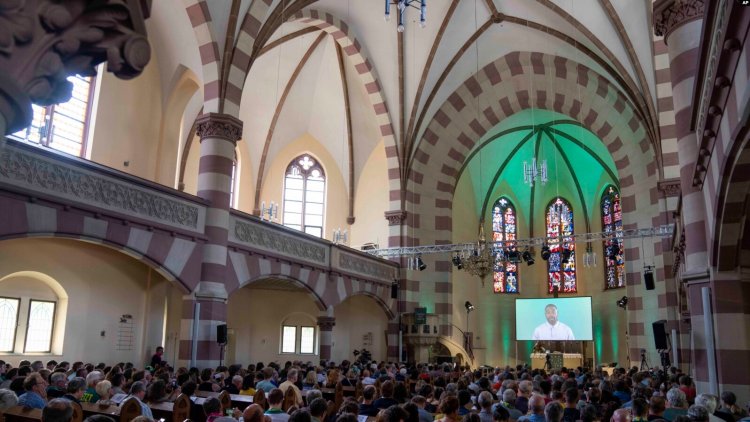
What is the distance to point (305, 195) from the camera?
81.7 feet

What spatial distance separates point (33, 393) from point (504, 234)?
91.9 feet

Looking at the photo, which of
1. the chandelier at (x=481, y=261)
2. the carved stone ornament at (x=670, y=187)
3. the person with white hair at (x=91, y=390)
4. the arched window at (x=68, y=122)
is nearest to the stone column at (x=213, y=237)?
the arched window at (x=68, y=122)

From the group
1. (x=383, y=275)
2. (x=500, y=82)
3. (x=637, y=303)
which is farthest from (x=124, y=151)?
(x=637, y=303)

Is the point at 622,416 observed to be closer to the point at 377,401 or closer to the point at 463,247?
the point at 377,401

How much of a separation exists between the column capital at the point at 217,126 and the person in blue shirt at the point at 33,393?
8.36m

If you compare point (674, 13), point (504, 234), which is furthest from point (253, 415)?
point (504, 234)

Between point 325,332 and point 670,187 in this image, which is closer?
point 670,187

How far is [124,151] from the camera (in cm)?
1709

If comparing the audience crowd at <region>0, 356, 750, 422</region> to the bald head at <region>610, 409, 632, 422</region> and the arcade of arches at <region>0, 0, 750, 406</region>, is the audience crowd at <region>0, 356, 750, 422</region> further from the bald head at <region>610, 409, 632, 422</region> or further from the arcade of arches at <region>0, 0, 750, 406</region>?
the arcade of arches at <region>0, 0, 750, 406</region>

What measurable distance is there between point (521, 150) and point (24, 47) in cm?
3073

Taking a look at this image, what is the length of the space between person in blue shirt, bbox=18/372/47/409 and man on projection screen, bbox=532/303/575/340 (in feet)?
79.8

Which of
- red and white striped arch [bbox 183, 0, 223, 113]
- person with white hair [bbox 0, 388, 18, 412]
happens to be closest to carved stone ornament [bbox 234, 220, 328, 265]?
red and white striped arch [bbox 183, 0, 223, 113]

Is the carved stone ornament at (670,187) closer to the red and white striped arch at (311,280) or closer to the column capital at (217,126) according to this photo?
the red and white striped arch at (311,280)

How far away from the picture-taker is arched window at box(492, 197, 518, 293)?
105 ft
